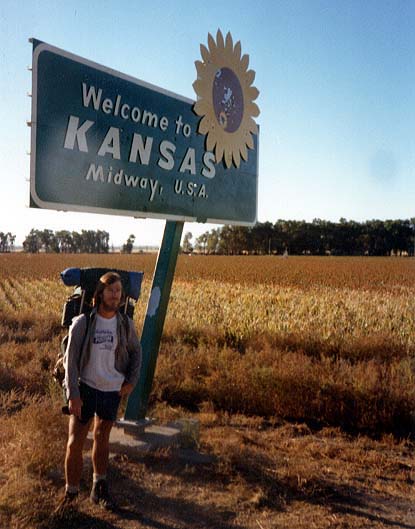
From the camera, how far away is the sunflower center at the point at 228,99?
18.1 ft

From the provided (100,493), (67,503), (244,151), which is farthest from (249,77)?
(67,503)

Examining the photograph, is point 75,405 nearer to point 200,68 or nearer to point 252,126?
point 200,68

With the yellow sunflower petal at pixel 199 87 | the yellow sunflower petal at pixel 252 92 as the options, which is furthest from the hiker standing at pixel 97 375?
the yellow sunflower petal at pixel 252 92

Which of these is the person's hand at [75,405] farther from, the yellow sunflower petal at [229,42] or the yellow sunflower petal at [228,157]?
the yellow sunflower petal at [229,42]

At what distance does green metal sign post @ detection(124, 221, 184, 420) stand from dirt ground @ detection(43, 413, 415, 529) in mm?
571

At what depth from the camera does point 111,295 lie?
3785 mm

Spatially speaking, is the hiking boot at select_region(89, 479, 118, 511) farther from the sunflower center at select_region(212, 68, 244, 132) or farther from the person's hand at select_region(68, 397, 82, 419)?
the sunflower center at select_region(212, 68, 244, 132)

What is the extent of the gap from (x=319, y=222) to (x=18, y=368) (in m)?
110

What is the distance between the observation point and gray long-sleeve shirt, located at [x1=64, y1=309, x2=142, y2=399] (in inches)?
146

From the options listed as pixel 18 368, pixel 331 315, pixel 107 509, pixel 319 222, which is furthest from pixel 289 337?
pixel 319 222

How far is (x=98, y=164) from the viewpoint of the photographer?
452cm

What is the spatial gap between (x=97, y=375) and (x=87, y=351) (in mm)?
176

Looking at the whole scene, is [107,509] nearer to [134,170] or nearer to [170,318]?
[134,170]

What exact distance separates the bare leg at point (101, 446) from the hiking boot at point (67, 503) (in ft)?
0.69
